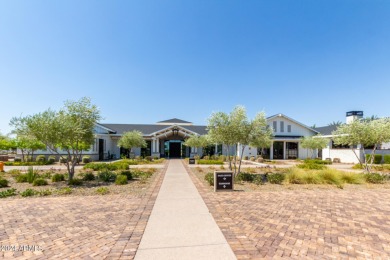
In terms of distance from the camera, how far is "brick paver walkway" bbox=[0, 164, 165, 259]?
413 centimetres

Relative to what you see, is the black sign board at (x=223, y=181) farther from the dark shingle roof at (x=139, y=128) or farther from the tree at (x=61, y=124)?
the dark shingle roof at (x=139, y=128)

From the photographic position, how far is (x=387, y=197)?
882 cm

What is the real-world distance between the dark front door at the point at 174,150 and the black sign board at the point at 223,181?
27.7m

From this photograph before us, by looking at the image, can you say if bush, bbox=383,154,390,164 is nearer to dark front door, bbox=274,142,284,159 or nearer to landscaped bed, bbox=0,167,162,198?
dark front door, bbox=274,142,284,159

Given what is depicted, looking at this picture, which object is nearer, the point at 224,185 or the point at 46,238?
the point at 46,238

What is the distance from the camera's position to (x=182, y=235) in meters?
4.80

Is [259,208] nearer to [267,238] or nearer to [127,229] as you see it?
[267,238]

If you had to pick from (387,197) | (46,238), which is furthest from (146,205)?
(387,197)

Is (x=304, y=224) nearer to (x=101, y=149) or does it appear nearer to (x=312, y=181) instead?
(x=312, y=181)

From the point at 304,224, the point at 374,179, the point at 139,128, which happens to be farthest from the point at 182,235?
the point at 139,128

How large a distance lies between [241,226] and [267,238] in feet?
2.57

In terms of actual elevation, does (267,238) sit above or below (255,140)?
below

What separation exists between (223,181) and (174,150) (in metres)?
27.9

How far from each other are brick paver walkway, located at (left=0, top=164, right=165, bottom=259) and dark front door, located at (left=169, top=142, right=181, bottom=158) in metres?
28.7
